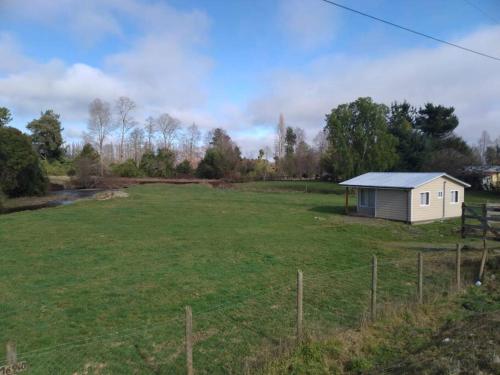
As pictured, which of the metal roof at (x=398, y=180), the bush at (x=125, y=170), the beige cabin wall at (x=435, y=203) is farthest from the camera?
the bush at (x=125, y=170)

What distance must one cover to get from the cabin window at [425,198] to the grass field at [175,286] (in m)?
3.54

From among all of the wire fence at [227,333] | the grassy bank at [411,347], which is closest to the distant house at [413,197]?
the wire fence at [227,333]

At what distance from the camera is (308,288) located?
35.3 ft

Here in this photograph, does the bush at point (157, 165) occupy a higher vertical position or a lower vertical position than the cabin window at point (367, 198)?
higher

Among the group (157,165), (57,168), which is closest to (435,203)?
(157,165)

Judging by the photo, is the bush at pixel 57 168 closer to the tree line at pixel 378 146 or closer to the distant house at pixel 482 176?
the tree line at pixel 378 146

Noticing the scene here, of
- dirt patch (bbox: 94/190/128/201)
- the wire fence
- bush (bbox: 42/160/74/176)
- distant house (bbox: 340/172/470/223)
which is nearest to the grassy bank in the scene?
the wire fence

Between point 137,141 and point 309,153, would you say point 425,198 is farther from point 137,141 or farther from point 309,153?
point 137,141

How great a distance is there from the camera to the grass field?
6988 mm

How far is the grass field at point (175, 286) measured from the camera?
6.99 metres

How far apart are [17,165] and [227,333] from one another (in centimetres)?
4329

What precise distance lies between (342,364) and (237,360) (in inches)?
68.7

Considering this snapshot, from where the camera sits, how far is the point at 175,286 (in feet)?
36.2

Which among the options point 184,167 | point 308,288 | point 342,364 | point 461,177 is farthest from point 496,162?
point 342,364
